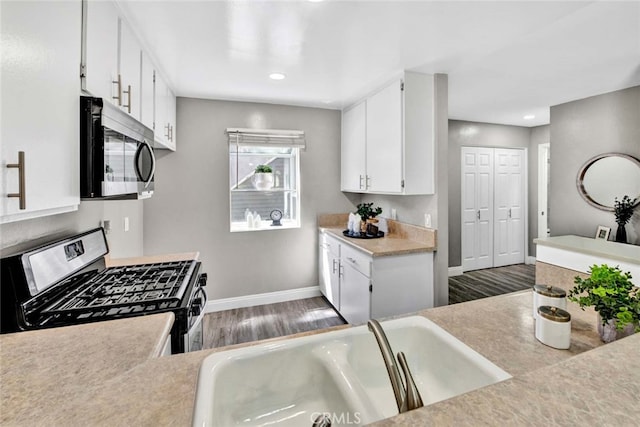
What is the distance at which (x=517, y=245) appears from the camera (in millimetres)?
5020

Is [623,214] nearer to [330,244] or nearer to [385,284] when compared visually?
[385,284]

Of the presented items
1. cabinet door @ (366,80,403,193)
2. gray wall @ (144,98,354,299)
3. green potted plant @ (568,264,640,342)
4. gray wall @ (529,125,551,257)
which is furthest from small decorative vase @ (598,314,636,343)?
gray wall @ (529,125,551,257)

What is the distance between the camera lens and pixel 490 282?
4234 millimetres

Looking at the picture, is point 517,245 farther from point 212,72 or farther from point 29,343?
point 29,343

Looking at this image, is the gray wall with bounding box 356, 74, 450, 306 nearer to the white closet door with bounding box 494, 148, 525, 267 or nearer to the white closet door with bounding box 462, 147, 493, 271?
the white closet door with bounding box 462, 147, 493, 271

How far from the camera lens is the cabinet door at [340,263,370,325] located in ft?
8.31

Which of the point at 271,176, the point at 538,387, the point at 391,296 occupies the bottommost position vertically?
the point at 391,296

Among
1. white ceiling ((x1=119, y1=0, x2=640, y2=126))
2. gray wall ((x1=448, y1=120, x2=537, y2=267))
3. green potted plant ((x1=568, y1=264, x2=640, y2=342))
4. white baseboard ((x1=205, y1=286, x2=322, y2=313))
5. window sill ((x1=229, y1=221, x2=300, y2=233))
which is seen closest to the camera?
green potted plant ((x1=568, y1=264, x2=640, y2=342))

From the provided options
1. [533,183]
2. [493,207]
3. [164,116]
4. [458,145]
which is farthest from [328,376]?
[533,183]

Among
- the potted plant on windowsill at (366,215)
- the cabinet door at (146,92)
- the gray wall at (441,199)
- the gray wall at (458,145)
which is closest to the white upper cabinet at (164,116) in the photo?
the cabinet door at (146,92)

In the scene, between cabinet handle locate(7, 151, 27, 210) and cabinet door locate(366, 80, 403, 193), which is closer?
cabinet handle locate(7, 151, 27, 210)

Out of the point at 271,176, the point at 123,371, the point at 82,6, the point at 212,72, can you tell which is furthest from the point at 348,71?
the point at 123,371

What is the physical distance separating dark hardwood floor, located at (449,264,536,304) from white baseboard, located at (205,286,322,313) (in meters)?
1.81

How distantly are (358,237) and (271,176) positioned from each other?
52.8 inches
